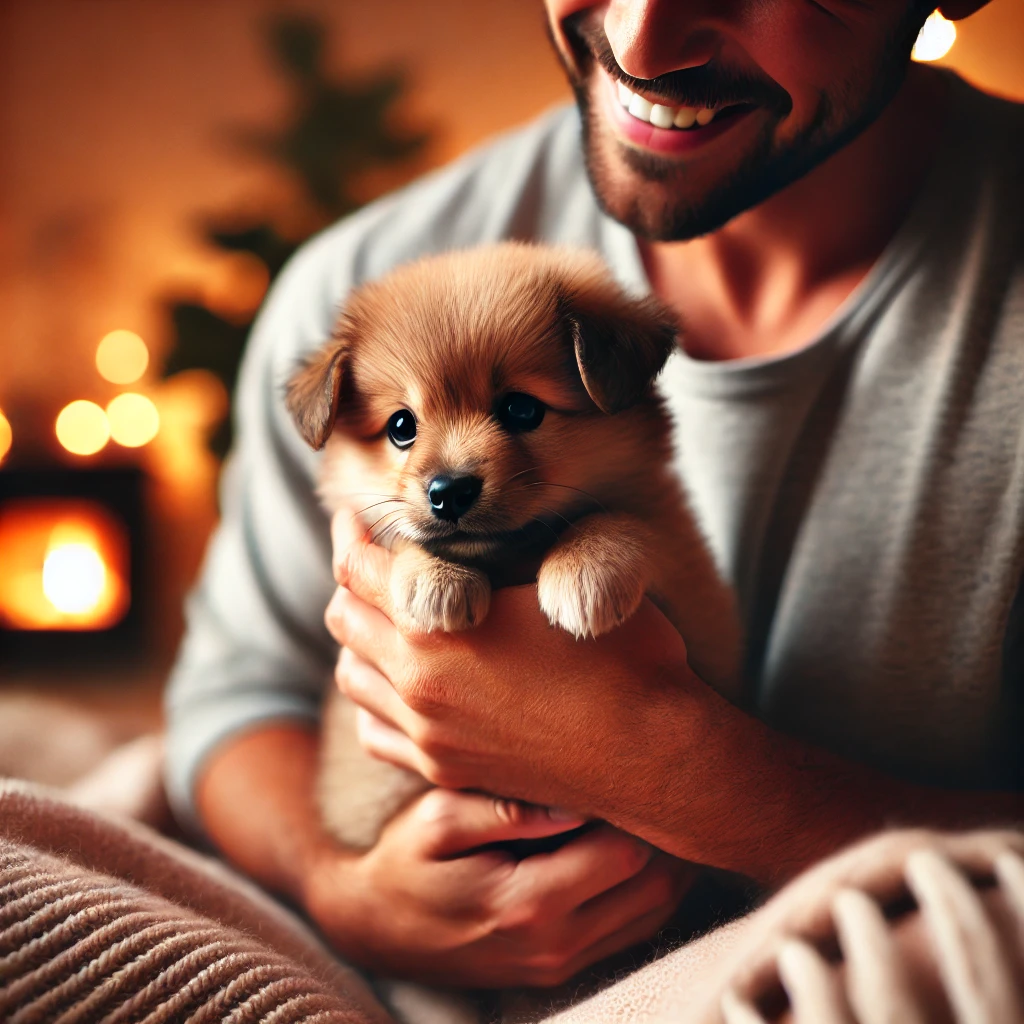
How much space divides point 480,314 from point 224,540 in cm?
93

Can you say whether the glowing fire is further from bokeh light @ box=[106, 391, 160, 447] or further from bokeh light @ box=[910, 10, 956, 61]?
bokeh light @ box=[910, 10, 956, 61]

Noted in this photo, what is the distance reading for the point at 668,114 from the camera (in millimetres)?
1092

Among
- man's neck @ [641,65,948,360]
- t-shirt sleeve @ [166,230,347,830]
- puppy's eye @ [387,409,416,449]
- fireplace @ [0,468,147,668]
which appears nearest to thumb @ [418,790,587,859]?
puppy's eye @ [387,409,416,449]

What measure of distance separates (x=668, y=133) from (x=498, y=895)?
0.99 metres

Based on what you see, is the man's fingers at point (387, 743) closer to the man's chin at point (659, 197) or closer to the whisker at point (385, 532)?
the whisker at point (385, 532)

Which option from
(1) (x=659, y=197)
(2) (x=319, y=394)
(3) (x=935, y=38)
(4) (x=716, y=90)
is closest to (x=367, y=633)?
(2) (x=319, y=394)

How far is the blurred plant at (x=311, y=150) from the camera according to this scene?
2.82m

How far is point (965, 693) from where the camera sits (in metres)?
1.18

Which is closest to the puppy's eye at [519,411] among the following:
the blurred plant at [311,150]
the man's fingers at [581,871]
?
the man's fingers at [581,871]

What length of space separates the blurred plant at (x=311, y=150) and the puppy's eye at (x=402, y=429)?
2021 mm

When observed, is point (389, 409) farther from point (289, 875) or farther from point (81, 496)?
point (81, 496)

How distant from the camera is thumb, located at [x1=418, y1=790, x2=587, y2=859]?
1.01 metres

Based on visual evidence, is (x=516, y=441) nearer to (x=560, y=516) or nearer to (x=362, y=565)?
(x=560, y=516)

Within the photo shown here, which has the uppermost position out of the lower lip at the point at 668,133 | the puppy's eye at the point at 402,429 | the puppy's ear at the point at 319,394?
the lower lip at the point at 668,133
